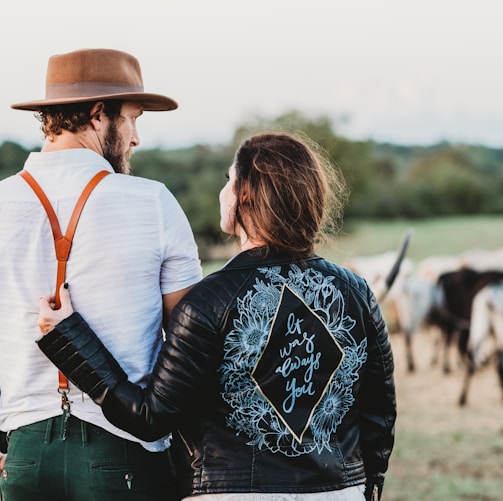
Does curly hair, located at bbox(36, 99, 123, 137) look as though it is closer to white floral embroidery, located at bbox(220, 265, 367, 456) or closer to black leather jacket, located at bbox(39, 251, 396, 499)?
black leather jacket, located at bbox(39, 251, 396, 499)

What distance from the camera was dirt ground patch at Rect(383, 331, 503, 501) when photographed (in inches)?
285

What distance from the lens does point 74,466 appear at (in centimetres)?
198

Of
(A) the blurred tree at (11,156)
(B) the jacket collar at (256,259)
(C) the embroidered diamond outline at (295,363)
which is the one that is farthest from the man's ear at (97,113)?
(A) the blurred tree at (11,156)

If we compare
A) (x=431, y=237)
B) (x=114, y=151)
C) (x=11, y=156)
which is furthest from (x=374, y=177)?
(x=114, y=151)

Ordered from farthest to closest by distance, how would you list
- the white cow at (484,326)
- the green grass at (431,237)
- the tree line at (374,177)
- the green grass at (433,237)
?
the tree line at (374,177) < the green grass at (433,237) < the green grass at (431,237) < the white cow at (484,326)

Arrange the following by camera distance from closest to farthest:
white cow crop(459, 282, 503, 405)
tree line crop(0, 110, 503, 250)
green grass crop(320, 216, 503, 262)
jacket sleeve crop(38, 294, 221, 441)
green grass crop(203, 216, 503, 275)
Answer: jacket sleeve crop(38, 294, 221, 441), white cow crop(459, 282, 503, 405), green grass crop(203, 216, 503, 275), green grass crop(320, 216, 503, 262), tree line crop(0, 110, 503, 250)

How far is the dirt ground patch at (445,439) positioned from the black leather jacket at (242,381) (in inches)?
209

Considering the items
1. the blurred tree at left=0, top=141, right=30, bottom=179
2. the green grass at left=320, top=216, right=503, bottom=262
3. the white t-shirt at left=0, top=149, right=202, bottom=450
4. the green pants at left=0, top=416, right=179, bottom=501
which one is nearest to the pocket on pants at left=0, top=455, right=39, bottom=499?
the green pants at left=0, top=416, right=179, bottom=501

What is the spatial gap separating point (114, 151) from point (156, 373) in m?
0.67

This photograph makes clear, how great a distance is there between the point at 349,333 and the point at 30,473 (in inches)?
36.7

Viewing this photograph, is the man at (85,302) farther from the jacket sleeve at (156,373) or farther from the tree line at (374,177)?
the tree line at (374,177)

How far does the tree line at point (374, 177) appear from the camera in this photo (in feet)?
129

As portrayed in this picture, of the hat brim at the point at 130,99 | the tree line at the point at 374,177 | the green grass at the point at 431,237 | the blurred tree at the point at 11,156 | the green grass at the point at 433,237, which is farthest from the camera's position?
the tree line at the point at 374,177

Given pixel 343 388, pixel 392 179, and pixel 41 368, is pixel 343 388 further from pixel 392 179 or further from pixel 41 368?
pixel 392 179
